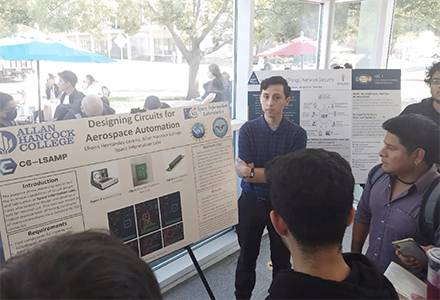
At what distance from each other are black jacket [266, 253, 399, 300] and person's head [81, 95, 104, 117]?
1.97m

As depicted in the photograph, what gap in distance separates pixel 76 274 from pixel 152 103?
7.61 ft

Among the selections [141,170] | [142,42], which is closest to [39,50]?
[142,42]

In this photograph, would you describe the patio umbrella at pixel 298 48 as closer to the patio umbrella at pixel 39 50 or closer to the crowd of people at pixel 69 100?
the crowd of people at pixel 69 100

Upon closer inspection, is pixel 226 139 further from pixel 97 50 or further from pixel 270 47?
pixel 270 47

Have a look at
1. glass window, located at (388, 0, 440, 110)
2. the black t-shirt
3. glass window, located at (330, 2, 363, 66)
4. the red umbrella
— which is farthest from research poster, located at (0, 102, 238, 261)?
glass window, located at (388, 0, 440, 110)

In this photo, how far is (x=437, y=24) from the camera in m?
3.41

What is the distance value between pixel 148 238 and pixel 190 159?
1.51 feet

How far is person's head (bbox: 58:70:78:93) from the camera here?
88.5 inches

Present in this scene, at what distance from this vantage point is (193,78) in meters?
2.91

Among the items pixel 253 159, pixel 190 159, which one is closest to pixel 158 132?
pixel 190 159

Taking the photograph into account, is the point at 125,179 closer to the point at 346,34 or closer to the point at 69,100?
the point at 69,100

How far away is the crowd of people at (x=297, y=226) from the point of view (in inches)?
17.1

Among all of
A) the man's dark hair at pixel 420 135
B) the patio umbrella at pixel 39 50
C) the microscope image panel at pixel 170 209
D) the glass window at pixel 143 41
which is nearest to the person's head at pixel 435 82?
the man's dark hair at pixel 420 135

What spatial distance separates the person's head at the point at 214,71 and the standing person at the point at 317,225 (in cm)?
223
